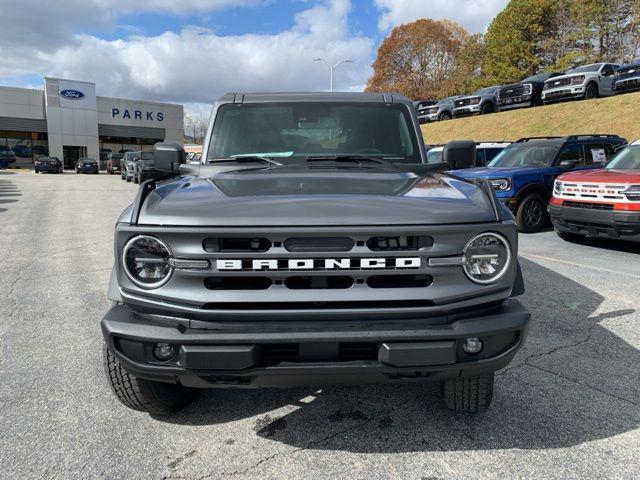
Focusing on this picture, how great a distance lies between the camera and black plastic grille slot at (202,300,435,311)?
2.13 m

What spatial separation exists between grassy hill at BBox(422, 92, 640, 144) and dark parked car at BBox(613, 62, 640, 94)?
49 cm

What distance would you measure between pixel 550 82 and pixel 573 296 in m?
20.9

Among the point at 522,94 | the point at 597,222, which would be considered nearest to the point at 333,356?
the point at 597,222

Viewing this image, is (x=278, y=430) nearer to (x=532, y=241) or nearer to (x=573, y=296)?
(x=573, y=296)

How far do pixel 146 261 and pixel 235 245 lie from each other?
40cm

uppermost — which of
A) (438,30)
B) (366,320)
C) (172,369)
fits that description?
(438,30)

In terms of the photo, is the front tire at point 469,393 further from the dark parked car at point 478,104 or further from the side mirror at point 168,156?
the dark parked car at point 478,104

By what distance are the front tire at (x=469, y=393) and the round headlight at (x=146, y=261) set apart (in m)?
1.54

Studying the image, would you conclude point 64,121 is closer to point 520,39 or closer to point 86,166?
point 86,166

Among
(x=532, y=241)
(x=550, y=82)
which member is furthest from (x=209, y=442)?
(x=550, y=82)

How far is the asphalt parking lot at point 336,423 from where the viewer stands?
2.37 m

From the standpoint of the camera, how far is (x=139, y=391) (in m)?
2.59

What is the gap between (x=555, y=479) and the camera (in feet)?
7.43

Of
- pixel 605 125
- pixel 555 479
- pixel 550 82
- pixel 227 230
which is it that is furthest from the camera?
pixel 550 82
